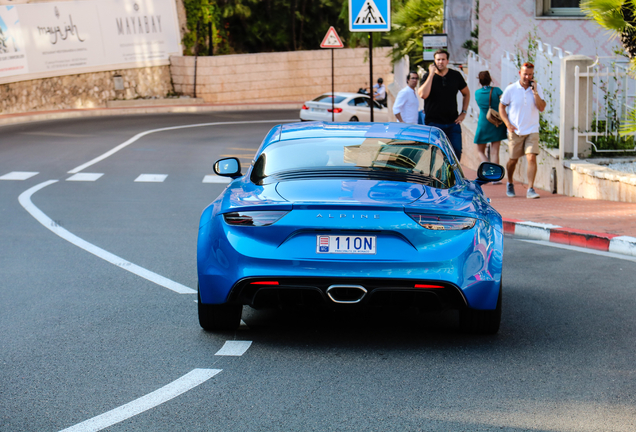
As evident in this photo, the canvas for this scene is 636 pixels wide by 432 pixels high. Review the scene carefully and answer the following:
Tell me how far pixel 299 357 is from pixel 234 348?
45 centimetres

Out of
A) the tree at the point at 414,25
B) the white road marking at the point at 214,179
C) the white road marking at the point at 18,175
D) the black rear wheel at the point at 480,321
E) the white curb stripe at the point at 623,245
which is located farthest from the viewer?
the tree at the point at 414,25

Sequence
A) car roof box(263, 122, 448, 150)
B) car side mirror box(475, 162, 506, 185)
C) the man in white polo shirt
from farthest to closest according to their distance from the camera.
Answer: the man in white polo shirt → car side mirror box(475, 162, 506, 185) → car roof box(263, 122, 448, 150)

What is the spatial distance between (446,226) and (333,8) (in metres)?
45.2

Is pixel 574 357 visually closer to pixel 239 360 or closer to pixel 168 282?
pixel 239 360

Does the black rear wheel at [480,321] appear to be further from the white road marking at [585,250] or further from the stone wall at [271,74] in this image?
the stone wall at [271,74]

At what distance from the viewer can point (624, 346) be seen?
209 inches

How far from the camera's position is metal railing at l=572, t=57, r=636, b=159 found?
1216cm

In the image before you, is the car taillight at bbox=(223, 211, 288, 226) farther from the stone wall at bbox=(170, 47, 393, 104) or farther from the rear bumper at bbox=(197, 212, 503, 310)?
the stone wall at bbox=(170, 47, 393, 104)

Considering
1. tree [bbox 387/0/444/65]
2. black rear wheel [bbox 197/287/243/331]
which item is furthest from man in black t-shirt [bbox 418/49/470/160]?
tree [bbox 387/0/444/65]

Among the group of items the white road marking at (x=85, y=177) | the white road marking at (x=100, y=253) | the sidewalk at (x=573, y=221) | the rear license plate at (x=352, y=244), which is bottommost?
A: the white road marking at (x=85, y=177)

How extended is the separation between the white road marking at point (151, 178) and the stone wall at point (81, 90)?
20.3m

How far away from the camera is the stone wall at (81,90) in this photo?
116ft

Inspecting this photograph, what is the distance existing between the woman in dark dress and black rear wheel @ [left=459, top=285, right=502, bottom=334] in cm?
814

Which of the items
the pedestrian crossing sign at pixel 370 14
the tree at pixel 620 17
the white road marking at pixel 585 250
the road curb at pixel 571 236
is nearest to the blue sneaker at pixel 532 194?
the road curb at pixel 571 236
